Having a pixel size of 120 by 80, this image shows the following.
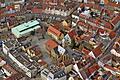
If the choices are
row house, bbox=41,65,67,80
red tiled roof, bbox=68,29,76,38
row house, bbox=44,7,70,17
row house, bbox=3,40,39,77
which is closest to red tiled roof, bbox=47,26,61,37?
red tiled roof, bbox=68,29,76,38

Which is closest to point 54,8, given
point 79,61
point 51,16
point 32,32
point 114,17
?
point 51,16

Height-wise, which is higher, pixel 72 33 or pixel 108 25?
pixel 108 25

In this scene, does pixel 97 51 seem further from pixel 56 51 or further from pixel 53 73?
pixel 53 73

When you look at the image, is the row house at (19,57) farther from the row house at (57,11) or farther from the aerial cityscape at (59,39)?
the row house at (57,11)

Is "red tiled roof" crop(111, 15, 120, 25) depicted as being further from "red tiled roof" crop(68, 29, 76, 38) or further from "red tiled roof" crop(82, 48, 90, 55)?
"red tiled roof" crop(82, 48, 90, 55)

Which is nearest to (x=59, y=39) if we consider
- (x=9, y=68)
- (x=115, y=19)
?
(x=9, y=68)

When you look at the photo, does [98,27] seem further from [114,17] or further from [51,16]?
[51,16]

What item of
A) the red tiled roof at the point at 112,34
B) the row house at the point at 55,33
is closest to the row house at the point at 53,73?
the row house at the point at 55,33

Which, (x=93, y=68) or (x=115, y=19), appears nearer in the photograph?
(x=93, y=68)
